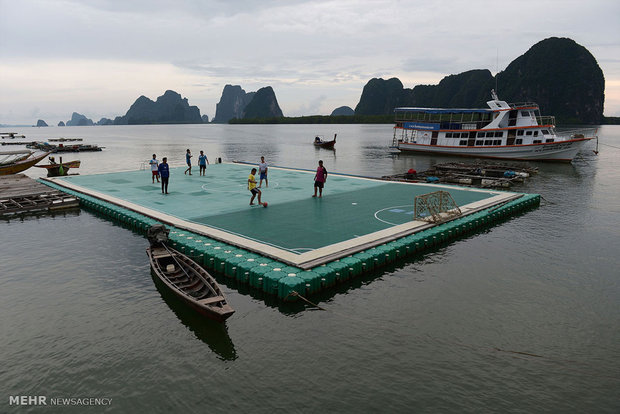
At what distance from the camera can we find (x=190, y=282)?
1377cm

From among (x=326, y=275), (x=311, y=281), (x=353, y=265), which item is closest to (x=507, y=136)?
(x=353, y=265)

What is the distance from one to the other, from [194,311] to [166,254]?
332 cm

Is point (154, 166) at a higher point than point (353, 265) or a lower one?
higher

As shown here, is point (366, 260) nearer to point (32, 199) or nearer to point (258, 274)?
point (258, 274)

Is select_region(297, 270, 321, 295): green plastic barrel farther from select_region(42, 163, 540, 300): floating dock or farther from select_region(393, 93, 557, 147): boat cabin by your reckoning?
select_region(393, 93, 557, 147): boat cabin

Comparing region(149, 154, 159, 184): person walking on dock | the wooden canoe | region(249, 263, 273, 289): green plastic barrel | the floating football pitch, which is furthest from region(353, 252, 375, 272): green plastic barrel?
region(149, 154, 159, 184): person walking on dock

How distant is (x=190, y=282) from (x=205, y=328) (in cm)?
202

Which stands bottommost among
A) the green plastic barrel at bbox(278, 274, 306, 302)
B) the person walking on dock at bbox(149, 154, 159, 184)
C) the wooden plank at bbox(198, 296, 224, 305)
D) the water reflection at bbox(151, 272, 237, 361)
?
the water reflection at bbox(151, 272, 237, 361)

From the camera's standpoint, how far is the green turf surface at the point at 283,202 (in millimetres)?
19219

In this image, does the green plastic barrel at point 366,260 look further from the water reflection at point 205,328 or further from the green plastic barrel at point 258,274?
the water reflection at point 205,328

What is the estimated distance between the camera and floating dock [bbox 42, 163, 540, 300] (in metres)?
15.4

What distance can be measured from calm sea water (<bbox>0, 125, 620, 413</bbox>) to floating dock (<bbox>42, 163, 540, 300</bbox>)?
2.93ft

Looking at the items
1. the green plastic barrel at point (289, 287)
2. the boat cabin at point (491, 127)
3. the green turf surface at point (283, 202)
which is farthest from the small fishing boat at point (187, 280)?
the boat cabin at point (491, 127)

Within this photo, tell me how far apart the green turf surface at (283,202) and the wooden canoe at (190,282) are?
3.87m
